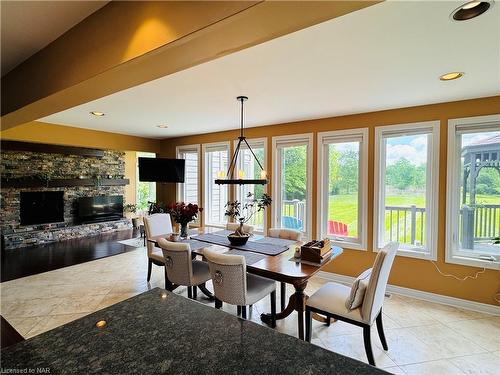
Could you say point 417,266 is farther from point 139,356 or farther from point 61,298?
point 61,298

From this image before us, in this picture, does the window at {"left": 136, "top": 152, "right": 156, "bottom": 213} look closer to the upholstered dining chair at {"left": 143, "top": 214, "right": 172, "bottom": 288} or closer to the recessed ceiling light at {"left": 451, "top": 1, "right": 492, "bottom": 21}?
the upholstered dining chair at {"left": 143, "top": 214, "right": 172, "bottom": 288}

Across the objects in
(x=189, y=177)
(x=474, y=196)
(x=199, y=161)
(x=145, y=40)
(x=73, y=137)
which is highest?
(x=73, y=137)

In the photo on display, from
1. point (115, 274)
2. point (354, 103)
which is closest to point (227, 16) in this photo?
point (354, 103)

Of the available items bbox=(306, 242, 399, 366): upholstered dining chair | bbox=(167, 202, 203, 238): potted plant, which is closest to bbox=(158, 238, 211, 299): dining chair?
bbox=(167, 202, 203, 238): potted plant

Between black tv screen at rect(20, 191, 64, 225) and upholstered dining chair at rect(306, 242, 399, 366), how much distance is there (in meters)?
6.79

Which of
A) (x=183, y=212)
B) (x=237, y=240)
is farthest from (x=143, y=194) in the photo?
(x=237, y=240)

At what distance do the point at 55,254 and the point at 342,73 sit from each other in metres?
6.15

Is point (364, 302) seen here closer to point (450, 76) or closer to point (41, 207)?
point (450, 76)

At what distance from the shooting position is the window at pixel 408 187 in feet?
10.9

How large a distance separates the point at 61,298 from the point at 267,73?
12.2ft

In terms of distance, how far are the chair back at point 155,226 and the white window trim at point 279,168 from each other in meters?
1.79

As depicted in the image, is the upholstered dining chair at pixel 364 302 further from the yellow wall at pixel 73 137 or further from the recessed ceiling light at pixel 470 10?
the yellow wall at pixel 73 137

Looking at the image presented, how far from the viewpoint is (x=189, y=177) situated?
5.89 metres

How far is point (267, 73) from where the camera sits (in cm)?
238
